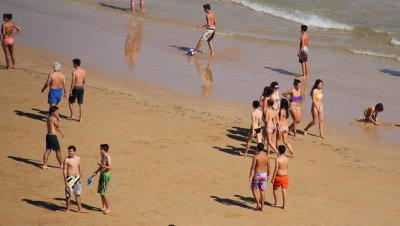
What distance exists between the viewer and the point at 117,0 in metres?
34.4

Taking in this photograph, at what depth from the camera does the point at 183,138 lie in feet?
53.1

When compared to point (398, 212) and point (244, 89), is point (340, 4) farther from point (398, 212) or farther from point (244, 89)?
point (398, 212)

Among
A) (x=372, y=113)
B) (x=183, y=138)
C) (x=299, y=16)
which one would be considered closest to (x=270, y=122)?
(x=183, y=138)

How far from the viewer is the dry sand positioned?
12.4 m

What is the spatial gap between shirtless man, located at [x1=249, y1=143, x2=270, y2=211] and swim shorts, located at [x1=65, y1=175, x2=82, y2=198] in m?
2.93

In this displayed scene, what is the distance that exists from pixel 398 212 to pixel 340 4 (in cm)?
2384

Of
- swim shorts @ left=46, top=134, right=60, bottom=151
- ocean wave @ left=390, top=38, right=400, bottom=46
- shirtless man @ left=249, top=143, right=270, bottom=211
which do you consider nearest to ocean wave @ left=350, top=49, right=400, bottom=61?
ocean wave @ left=390, top=38, right=400, bottom=46

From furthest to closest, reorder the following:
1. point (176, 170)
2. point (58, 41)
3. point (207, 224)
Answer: point (58, 41) < point (176, 170) < point (207, 224)

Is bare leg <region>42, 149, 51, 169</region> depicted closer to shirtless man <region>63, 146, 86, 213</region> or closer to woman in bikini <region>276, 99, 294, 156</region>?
shirtless man <region>63, 146, 86, 213</region>

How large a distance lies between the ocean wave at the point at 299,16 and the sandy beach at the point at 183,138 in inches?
250

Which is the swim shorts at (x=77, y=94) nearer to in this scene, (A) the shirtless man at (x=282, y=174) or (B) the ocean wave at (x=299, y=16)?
(A) the shirtless man at (x=282, y=174)

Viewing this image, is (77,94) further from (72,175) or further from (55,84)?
(72,175)

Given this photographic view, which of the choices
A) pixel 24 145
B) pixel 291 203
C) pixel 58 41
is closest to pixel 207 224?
pixel 291 203

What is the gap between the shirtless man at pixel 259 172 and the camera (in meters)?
12.6
